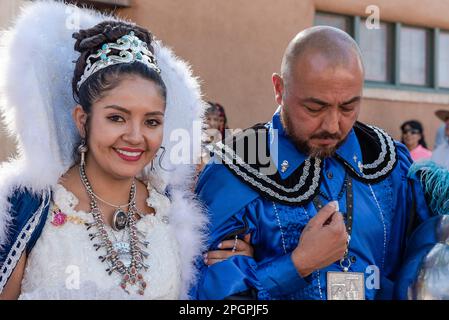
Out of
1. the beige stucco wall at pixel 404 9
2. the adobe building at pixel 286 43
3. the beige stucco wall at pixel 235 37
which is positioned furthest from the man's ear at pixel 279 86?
the beige stucco wall at pixel 404 9

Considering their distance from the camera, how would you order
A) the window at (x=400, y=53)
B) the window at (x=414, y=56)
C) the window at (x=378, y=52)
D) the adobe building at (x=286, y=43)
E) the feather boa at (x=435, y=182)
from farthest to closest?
1. the window at (x=414, y=56)
2. the window at (x=378, y=52)
3. the window at (x=400, y=53)
4. the adobe building at (x=286, y=43)
5. the feather boa at (x=435, y=182)

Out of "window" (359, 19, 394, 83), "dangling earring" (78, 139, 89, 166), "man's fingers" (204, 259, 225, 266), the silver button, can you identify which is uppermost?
"window" (359, 19, 394, 83)

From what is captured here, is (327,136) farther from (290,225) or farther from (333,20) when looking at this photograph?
(333,20)

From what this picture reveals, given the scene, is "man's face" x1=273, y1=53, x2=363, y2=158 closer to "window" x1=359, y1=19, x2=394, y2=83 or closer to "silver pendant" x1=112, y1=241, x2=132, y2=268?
"silver pendant" x1=112, y1=241, x2=132, y2=268

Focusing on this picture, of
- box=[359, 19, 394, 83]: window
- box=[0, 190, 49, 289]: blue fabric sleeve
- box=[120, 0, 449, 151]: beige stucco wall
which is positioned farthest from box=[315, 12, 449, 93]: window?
box=[0, 190, 49, 289]: blue fabric sleeve

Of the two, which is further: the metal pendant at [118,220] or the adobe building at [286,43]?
the adobe building at [286,43]

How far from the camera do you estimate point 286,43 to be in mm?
7891

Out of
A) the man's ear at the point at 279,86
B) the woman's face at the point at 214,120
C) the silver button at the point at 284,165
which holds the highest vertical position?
the woman's face at the point at 214,120

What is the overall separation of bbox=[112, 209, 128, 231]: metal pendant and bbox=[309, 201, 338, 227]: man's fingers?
2.30ft

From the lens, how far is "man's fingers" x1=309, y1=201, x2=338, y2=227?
2746mm

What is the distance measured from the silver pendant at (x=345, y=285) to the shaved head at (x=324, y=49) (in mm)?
797

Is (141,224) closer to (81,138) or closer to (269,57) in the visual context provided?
(81,138)

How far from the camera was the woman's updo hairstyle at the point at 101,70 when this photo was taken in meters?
2.59

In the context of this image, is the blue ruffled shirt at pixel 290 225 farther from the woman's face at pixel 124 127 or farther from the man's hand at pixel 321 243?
the woman's face at pixel 124 127
